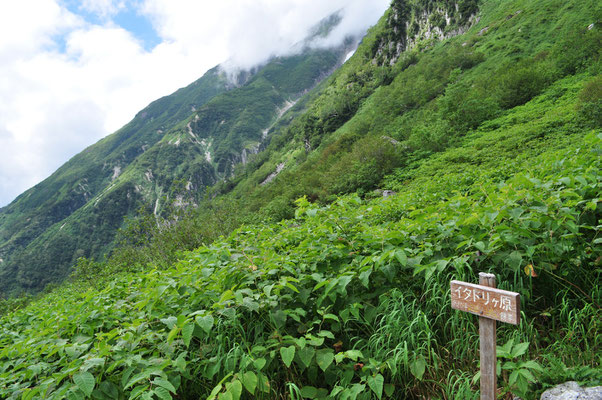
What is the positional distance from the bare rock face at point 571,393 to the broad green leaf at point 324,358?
145cm

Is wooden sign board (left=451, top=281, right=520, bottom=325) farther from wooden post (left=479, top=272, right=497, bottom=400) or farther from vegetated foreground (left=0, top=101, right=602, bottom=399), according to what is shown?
vegetated foreground (left=0, top=101, right=602, bottom=399)

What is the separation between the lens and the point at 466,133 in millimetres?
20781

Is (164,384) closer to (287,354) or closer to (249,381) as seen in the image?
(249,381)

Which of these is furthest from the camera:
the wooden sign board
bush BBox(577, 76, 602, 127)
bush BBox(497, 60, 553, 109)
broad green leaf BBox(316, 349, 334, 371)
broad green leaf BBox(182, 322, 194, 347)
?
bush BBox(497, 60, 553, 109)

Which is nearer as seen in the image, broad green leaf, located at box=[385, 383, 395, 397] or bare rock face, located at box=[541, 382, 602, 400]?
bare rock face, located at box=[541, 382, 602, 400]

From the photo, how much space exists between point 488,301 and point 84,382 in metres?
2.85

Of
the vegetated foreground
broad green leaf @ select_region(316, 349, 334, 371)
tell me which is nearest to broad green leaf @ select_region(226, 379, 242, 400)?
the vegetated foreground

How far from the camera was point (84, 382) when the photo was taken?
203 cm

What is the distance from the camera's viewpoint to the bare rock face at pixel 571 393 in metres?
1.83

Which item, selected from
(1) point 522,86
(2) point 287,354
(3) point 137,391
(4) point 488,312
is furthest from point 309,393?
(1) point 522,86

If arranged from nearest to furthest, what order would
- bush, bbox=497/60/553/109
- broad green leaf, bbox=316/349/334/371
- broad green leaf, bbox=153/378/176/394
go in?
broad green leaf, bbox=153/378/176/394, broad green leaf, bbox=316/349/334/371, bush, bbox=497/60/553/109

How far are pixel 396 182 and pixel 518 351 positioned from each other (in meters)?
14.6

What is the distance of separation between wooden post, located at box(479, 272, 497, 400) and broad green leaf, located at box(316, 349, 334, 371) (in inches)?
42.1

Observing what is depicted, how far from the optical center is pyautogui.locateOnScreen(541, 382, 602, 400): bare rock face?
72.1 inches
